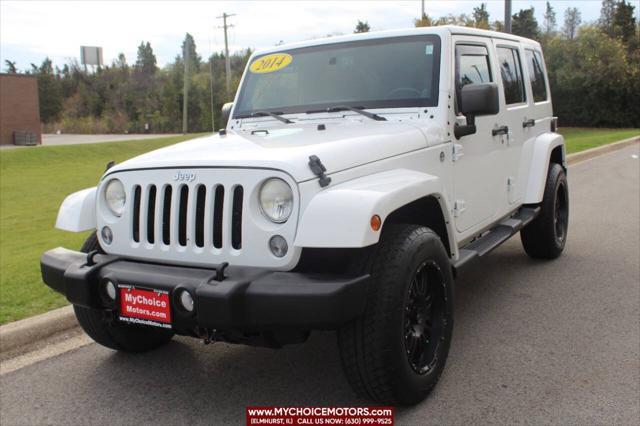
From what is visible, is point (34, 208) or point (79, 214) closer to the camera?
point (79, 214)

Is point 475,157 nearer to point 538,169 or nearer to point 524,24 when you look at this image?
point 538,169

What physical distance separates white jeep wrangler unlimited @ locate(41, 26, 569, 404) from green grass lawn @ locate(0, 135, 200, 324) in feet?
4.95

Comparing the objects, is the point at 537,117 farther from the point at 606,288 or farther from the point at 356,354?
the point at 356,354

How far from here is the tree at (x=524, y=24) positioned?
52709 millimetres

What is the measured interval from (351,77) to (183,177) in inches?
67.0

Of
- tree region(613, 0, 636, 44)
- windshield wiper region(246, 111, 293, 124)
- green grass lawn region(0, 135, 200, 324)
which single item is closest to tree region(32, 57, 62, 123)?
green grass lawn region(0, 135, 200, 324)

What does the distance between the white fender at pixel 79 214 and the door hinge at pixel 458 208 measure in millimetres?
2156

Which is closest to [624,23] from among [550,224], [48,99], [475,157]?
[550,224]

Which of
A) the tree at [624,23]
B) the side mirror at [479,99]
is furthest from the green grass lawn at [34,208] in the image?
the tree at [624,23]

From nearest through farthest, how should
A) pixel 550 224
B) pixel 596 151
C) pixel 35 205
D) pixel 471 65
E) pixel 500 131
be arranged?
pixel 471 65, pixel 500 131, pixel 550 224, pixel 35 205, pixel 596 151

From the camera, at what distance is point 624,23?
39.5 meters

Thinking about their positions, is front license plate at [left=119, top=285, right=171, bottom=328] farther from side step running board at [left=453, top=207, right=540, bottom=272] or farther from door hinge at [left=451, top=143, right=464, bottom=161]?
door hinge at [left=451, top=143, right=464, bottom=161]

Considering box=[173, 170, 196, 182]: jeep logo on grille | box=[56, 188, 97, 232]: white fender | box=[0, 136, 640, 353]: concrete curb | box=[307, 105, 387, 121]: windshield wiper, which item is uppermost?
box=[307, 105, 387, 121]: windshield wiper

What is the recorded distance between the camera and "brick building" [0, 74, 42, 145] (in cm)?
3709
